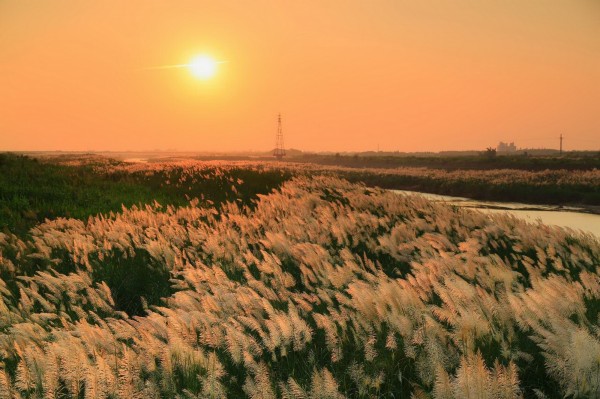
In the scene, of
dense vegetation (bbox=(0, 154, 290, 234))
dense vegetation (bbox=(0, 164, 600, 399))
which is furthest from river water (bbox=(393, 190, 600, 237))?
dense vegetation (bbox=(0, 164, 600, 399))

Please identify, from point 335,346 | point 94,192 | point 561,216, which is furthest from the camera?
point 561,216

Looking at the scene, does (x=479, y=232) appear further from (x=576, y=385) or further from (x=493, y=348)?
(x=576, y=385)

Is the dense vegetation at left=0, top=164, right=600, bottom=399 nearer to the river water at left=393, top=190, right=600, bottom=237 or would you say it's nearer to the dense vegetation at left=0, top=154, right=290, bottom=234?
the dense vegetation at left=0, top=154, right=290, bottom=234

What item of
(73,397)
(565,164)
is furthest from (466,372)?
(565,164)

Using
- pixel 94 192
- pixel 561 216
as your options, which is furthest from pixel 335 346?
pixel 561 216

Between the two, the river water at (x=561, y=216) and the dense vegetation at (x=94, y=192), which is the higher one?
the dense vegetation at (x=94, y=192)

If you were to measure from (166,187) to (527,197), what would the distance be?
2129 cm

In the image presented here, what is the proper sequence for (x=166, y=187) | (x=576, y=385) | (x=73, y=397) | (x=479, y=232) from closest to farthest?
(x=576, y=385) < (x=73, y=397) < (x=479, y=232) < (x=166, y=187)

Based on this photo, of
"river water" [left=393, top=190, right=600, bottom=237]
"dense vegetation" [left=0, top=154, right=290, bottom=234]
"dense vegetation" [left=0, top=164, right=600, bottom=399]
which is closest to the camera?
"dense vegetation" [left=0, top=164, right=600, bottom=399]

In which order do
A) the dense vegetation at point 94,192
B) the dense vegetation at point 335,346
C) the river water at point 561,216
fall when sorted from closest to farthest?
the dense vegetation at point 335,346
the dense vegetation at point 94,192
the river water at point 561,216

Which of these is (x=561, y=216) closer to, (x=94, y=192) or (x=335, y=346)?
(x=94, y=192)

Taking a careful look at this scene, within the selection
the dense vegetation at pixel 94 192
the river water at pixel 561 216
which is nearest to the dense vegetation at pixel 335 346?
the dense vegetation at pixel 94 192

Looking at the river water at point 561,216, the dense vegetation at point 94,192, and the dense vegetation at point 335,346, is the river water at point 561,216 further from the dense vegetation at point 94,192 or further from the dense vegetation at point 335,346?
the dense vegetation at point 335,346

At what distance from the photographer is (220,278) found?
515cm
